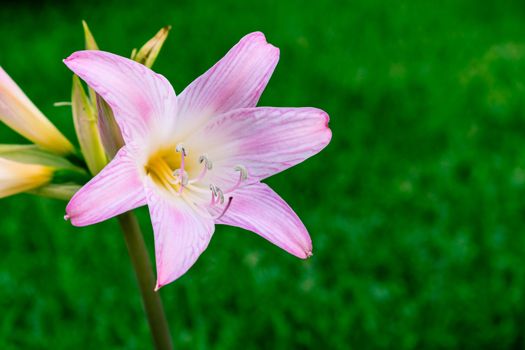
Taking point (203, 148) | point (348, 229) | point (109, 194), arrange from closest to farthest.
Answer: point (109, 194) < point (203, 148) < point (348, 229)

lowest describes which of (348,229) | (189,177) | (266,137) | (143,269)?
(348,229)

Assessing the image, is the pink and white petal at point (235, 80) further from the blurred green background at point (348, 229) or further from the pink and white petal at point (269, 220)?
the blurred green background at point (348, 229)

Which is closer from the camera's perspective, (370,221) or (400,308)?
(400,308)

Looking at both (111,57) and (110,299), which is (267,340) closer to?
(110,299)

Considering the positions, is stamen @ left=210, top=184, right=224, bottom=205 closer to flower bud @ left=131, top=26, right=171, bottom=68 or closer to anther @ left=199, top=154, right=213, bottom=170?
Answer: anther @ left=199, top=154, right=213, bottom=170

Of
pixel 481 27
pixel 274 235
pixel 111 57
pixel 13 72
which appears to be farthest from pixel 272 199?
pixel 481 27

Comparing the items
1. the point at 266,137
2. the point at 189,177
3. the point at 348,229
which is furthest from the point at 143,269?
the point at 348,229

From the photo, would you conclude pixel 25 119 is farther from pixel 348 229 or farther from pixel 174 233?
pixel 348 229
